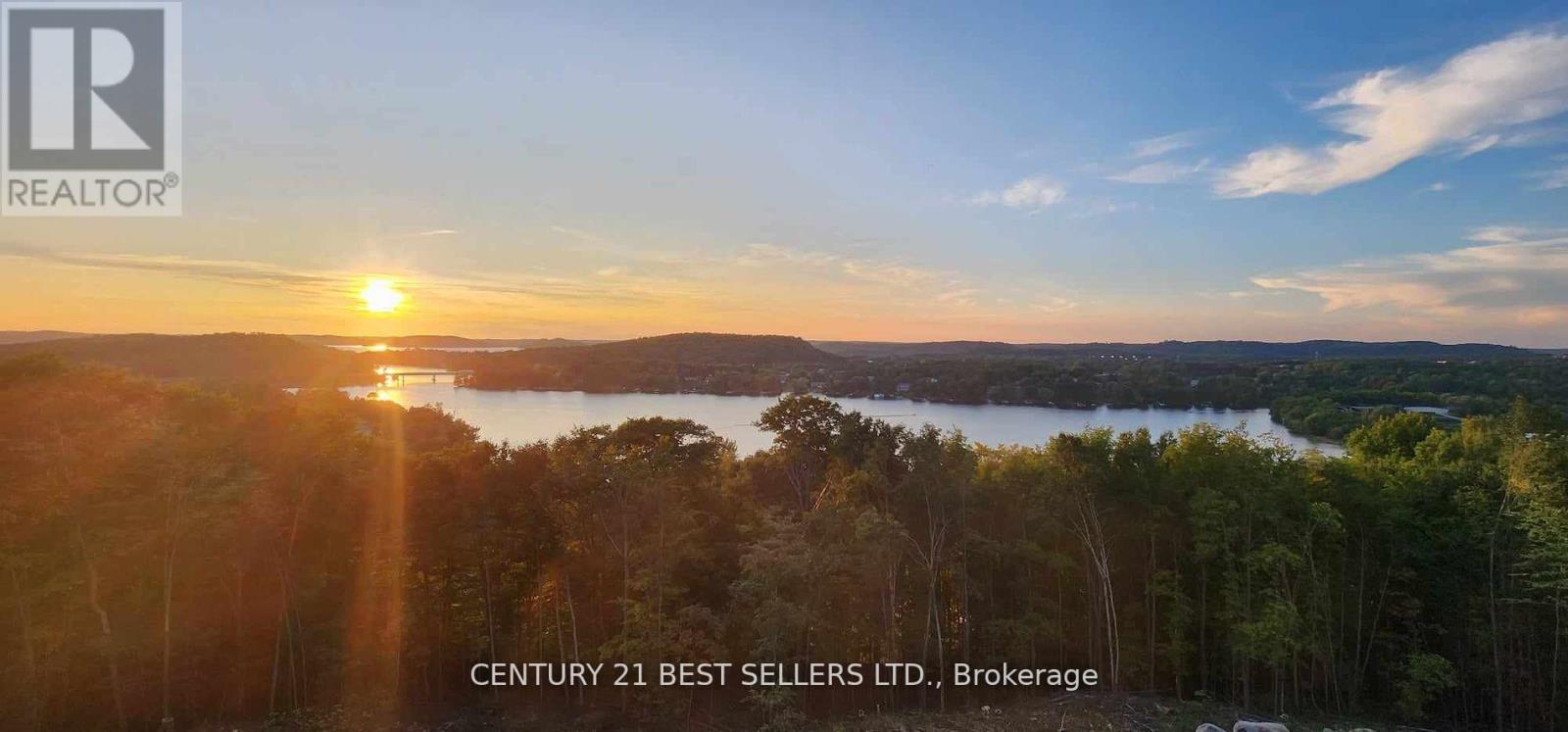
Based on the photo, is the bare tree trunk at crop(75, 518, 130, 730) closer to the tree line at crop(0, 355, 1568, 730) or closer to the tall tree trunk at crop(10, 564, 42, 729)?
the tree line at crop(0, 355, 1568, 730)

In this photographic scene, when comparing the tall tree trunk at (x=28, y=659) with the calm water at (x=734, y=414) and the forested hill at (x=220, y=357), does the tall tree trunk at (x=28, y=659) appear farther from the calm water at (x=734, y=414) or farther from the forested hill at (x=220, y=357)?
the calm water at (x=734, y=414)

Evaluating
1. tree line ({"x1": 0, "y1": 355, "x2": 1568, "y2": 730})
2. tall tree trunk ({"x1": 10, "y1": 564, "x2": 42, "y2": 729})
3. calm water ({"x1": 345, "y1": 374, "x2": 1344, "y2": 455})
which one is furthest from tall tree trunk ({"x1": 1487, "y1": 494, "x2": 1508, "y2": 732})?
tall tree trunk ({"x1": 10, "y1": 564, "x2": 42, "y2": 729})

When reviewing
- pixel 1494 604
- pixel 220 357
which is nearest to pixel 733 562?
pixel 1494 604

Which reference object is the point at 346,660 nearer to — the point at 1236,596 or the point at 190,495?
the point at 190,495

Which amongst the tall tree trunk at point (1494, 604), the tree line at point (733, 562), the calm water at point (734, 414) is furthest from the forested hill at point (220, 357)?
the tall tree trunk at point (1494, 604)

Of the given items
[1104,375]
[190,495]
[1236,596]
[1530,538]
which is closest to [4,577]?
[190,495]

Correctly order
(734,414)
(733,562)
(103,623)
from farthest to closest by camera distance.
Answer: (734,414) < (733,562) < (103,623)

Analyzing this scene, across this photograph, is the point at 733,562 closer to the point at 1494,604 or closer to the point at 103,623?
the point at 103,623
